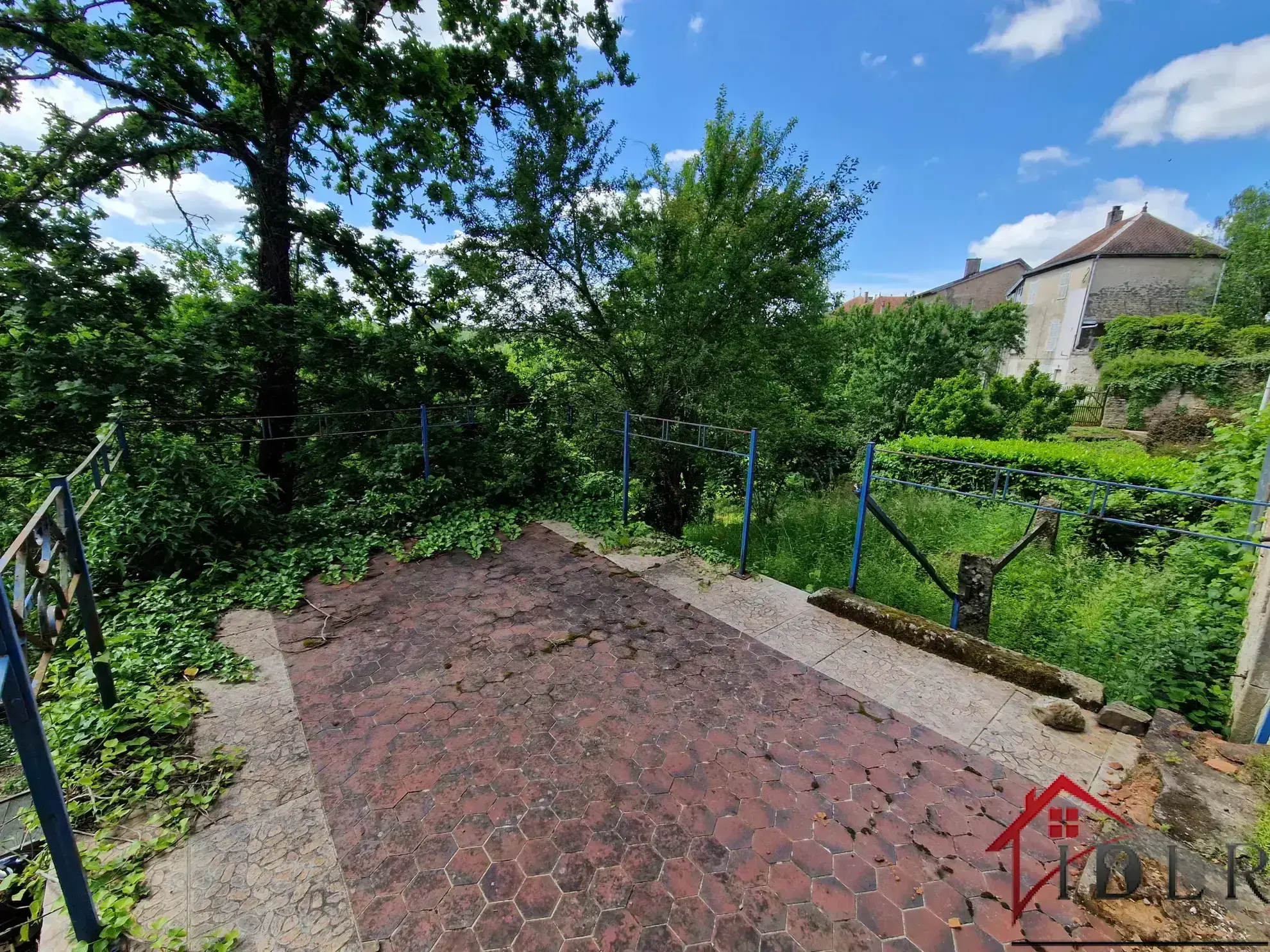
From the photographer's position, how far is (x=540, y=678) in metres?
3.14

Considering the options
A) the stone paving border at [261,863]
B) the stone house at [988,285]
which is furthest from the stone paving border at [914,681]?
the stone house at [988,285]

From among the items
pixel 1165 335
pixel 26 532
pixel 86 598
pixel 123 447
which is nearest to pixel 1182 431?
pixel 1165 335

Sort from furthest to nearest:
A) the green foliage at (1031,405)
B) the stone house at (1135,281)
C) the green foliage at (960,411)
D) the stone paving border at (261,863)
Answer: the stone house at (1135,281)
the green foliage at (1031,405)
the green foliage at (960,411)
the stone paving border at (261,863)

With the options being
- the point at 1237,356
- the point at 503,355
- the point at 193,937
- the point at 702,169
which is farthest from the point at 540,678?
the point at 1237,356

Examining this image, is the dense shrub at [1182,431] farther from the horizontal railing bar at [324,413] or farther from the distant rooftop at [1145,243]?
the horizontal railing bar at [324,413]

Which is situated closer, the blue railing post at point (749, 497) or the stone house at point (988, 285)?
the blue railing post at point (749, 497)

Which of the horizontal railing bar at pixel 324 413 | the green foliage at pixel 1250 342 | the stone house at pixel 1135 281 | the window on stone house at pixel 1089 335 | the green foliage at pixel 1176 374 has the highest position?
the stone house at pixel 1135 281

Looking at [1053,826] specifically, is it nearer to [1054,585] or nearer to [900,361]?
[1054,585]

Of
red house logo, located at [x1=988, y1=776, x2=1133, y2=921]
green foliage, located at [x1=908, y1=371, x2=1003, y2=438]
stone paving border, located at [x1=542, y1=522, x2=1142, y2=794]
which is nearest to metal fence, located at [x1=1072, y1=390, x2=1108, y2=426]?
green foliage, located at [x1=908, y1=371, x2=1003, y2=438]

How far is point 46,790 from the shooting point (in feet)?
5.13

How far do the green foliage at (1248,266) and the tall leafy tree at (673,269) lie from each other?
2515 cm

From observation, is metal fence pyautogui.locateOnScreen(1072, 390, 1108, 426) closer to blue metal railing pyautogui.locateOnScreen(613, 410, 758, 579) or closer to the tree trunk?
blue metal railing pyautogui.locateOnScreen(613, 410, 758, 579)

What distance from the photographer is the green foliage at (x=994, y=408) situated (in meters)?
12.2

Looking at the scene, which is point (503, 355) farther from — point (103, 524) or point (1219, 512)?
point (1219, 512)
